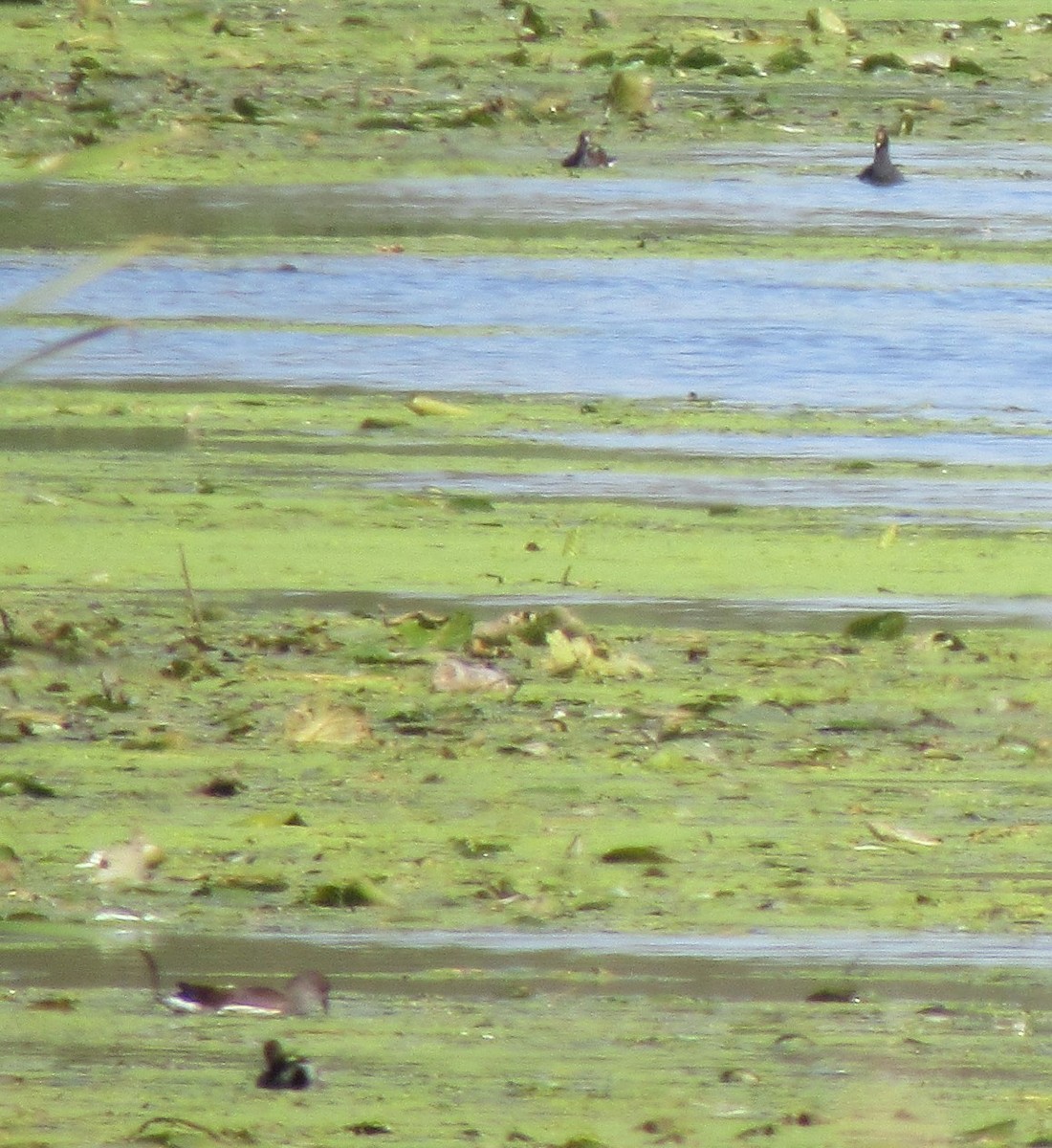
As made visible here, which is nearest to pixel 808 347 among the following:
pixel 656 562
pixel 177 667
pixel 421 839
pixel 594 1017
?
pixel 656 562

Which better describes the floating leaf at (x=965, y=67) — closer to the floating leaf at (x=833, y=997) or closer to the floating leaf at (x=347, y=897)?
the floating leaf at (x=347, y=897)

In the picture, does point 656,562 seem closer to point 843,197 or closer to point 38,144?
point 843,197

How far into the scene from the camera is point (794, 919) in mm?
4105

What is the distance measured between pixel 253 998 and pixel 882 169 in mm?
7176

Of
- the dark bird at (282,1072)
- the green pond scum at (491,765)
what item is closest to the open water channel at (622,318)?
the green pond scum at (491,765)

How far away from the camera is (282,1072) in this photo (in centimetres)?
354

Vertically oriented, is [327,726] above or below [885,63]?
above

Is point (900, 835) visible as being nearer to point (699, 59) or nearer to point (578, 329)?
point (578, 329)

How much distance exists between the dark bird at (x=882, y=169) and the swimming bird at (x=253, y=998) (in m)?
7.06

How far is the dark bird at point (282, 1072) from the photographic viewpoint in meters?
3.53

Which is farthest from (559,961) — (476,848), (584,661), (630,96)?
(630,96)

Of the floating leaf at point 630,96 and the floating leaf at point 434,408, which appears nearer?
the floating leaf at point 434,408

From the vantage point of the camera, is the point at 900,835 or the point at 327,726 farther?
the point at 327,726

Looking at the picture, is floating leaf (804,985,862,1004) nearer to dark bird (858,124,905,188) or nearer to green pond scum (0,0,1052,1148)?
green pond scum (0,0,1052,1148)
